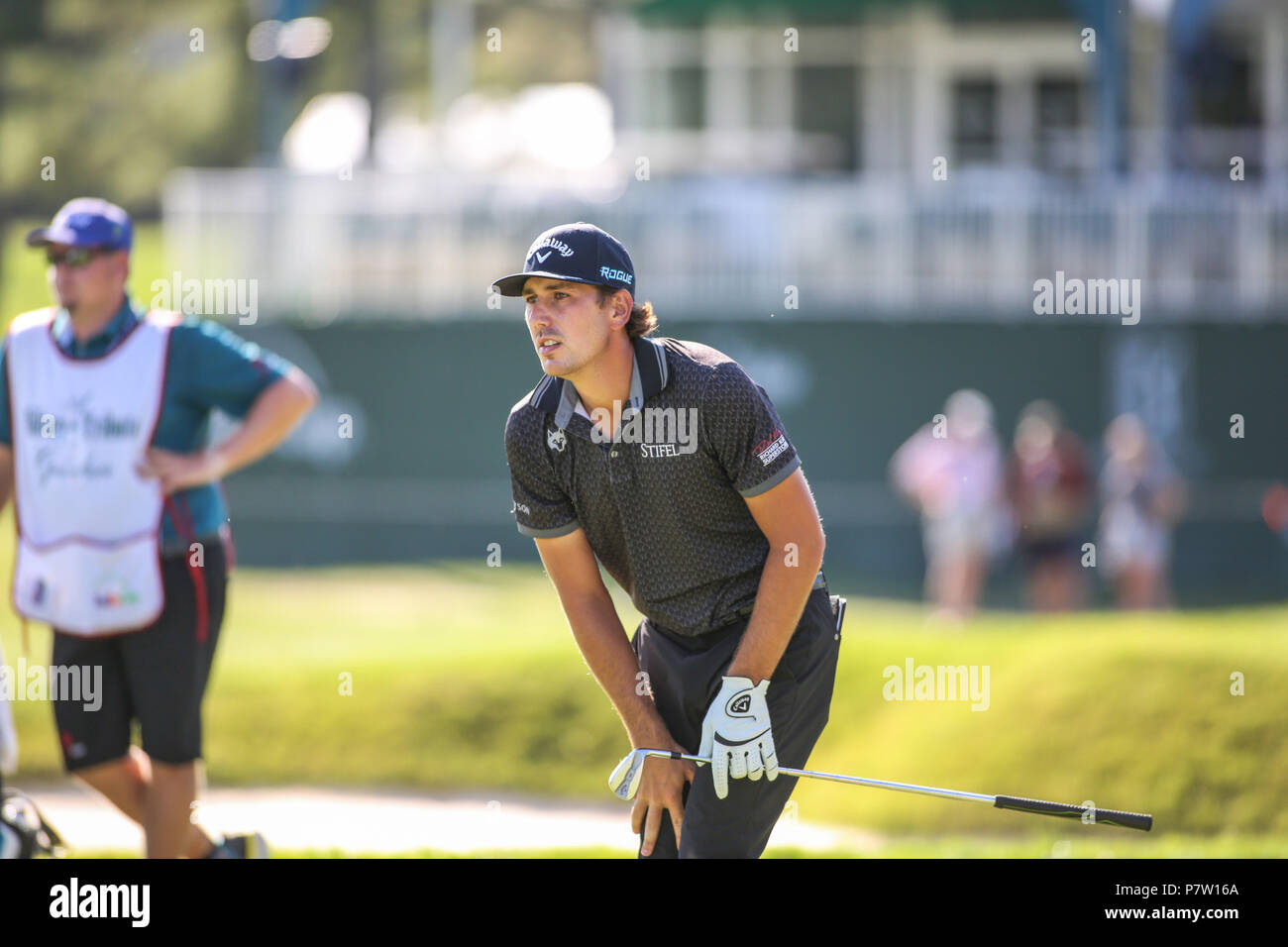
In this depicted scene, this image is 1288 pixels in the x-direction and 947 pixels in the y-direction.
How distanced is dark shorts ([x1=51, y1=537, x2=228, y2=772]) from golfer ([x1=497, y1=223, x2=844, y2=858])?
1.62 meters

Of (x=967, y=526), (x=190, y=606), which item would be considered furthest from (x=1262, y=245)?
(x=190, y=606)

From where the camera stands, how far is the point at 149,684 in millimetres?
5895

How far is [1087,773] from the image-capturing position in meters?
8.87

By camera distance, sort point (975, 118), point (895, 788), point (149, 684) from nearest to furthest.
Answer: point (895, 788) < point (149, 684) < point (975, 118)

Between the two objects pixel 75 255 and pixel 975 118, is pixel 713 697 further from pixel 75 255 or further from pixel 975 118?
pixel 975 118

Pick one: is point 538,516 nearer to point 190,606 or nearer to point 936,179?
point 190,606

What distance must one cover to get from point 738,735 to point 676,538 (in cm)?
58

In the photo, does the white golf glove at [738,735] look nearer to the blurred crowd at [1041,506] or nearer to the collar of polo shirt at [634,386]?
the collar of polo shirt at [634,386]

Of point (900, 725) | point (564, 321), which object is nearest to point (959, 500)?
point (900, 725)

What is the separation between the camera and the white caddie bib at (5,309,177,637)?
5891 mm

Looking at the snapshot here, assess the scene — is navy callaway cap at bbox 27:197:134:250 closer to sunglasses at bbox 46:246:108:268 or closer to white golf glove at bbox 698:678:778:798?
sunglasses at bbox 46:246:108:268

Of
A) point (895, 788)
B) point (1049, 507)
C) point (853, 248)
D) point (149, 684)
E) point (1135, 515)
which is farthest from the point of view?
point (853, 248)

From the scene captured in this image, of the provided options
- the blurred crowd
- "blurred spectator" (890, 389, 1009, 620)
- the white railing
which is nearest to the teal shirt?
"blurred spectator" (890, 389, 1009, 620)
